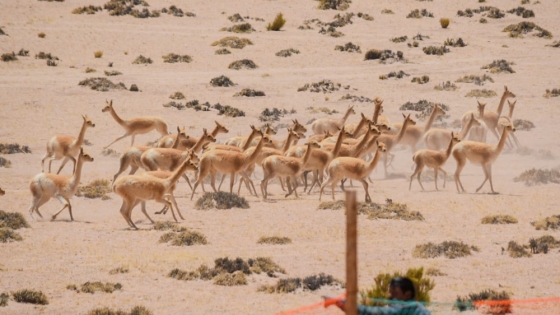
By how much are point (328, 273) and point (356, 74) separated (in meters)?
25.4

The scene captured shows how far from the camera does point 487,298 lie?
1181cm

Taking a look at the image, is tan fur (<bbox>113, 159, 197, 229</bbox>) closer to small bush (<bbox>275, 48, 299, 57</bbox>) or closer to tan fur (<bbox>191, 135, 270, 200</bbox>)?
tan fur (<bbox>191, 135, 270, 200</bbox>)

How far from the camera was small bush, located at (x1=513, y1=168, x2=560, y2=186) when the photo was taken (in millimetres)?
22500

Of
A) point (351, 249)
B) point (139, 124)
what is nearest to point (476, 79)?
point (139, 124)

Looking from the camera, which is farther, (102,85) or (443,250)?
(102,85)

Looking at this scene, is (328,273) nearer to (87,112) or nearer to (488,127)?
(488,127)

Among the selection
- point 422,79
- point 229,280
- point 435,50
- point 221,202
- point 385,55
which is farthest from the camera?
point 435,50

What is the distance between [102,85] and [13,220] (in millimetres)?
18402

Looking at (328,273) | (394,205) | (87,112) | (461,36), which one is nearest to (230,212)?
(394,205)

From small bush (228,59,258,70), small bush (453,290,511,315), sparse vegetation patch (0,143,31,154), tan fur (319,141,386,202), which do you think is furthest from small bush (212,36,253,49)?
small bush (453,290,511,315)

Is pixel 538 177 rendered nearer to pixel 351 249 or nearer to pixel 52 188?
pixel 52 188

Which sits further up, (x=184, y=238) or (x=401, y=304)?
(x=401, y=304)

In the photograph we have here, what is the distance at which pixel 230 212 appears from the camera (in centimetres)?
1895

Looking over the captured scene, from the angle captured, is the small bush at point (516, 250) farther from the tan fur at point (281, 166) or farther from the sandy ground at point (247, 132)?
the tan fur at point (281, 166)
